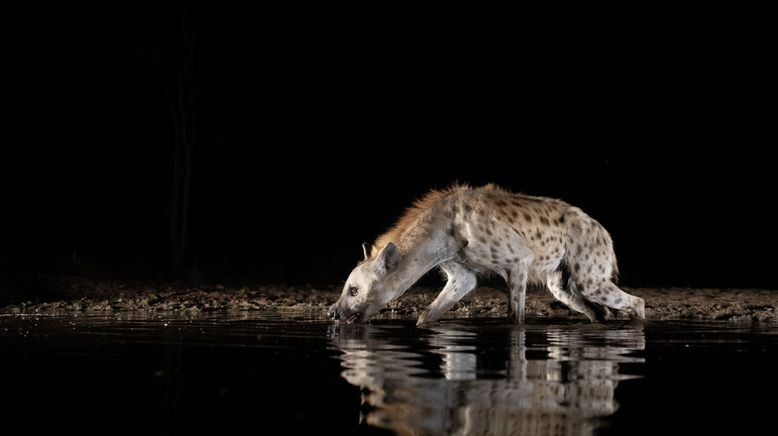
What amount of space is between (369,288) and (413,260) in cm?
59

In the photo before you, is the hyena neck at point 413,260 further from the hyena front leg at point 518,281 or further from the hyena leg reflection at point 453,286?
the hyena front leg at point 518,281

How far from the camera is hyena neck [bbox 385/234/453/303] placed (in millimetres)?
10719

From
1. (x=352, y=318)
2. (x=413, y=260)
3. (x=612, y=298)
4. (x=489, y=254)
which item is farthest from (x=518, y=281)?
(x=352, y=318)

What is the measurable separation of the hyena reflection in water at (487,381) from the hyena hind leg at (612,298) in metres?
3.15

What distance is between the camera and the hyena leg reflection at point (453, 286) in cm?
1074

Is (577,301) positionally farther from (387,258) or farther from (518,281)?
(387,258)

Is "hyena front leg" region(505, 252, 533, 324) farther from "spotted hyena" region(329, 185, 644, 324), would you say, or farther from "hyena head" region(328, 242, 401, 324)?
"hyena head" region(328, 242, 401, 324)

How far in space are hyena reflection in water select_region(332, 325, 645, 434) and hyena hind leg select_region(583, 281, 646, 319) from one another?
10.3ft

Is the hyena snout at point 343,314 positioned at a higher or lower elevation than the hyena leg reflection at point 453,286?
lower

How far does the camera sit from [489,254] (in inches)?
426

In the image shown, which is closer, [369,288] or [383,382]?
[383,382]

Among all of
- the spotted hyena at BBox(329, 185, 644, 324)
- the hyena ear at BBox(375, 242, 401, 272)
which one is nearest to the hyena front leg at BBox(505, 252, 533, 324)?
the spotted hyena at BBox(329, 185, 644, 324)

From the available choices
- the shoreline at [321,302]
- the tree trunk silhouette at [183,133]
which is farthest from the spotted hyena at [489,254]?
the tree trunk silhouette at [183,133]

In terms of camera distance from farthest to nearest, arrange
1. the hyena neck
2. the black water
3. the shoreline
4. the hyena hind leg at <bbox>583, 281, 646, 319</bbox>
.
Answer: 1. the shoreline
2. the hyena hind leg at <bbox>583, 281, 646, 319</bbox>
3. the hyena neck
4. the black water
